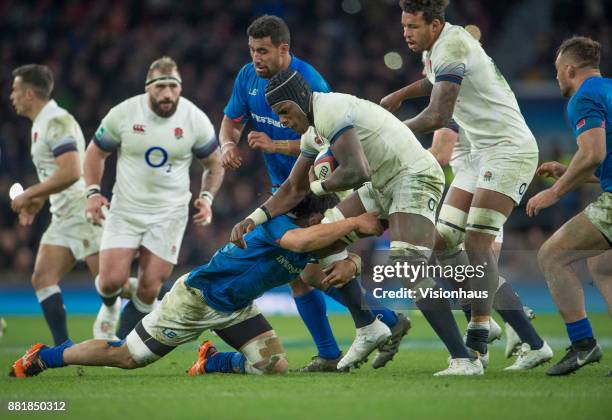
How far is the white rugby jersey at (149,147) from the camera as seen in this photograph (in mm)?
8992

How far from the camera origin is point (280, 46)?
24.9 feet

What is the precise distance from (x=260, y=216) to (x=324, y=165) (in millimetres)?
584

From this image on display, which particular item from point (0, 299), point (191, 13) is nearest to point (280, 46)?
point (0, 299)

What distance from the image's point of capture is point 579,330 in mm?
6520

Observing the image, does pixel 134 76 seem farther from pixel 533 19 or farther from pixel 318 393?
pixel 318 393

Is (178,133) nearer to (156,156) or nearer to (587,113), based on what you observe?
(156,156)

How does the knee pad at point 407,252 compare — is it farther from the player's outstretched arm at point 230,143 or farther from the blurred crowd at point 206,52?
the blurred crowd at point 206,52

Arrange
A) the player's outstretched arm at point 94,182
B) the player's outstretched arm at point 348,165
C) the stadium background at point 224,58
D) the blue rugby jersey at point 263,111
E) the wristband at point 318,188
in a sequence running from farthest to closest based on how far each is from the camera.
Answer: the stadium background at point 224,58
the player's outstretched arm at point 94,182
the blue rugby jersey at point 263,111
the wristband at point 318,188
the player's outstretched arm at point 348,165

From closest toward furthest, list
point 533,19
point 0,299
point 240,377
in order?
point 240,377 → point 0,299 → point 533,19

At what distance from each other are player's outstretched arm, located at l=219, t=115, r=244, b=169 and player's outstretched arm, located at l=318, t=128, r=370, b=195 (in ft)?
5.42

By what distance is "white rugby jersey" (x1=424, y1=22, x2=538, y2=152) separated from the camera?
700 cm

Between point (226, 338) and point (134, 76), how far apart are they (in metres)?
13.2

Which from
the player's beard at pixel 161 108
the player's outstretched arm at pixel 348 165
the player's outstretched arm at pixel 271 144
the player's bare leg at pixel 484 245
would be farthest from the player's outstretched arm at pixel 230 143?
the player's bare leg at pixel 484 245

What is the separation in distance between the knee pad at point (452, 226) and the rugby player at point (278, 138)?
0.71 metres
